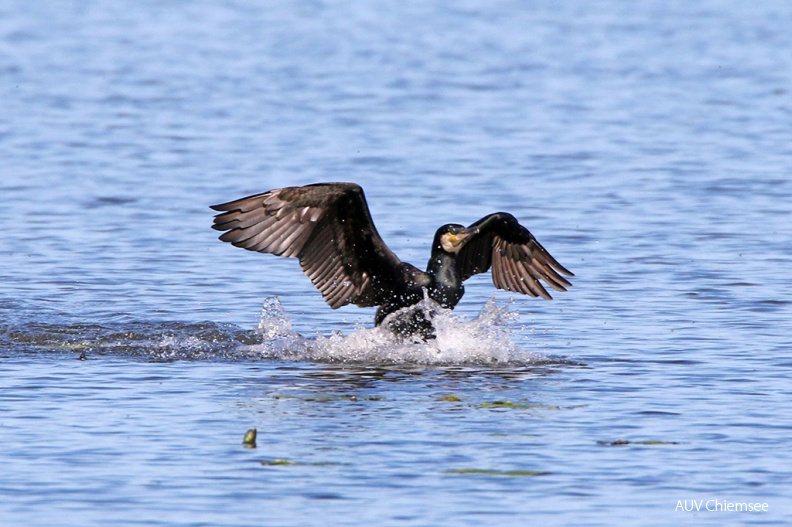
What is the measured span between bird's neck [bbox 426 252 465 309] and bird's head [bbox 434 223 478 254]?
0.26ft

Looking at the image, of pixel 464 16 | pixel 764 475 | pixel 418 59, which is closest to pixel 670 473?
pixel 764 475

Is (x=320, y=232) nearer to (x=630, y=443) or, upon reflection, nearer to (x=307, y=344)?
(x=307, y=344)

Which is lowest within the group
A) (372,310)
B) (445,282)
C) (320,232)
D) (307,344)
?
(372,310)

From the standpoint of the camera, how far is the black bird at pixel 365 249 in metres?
9.30

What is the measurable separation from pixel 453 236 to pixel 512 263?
0.74 metres

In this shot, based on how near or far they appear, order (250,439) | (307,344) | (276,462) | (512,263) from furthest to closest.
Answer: (512,263) < (307,344) < (250,439) < (276,462)

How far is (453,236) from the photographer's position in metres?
9.52

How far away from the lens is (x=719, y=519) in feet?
20.9

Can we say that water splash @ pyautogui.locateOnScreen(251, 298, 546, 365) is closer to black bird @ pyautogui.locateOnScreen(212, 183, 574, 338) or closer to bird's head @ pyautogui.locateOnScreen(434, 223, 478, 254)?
black bird @ pyautogui.locateOnScreen(212, 183, 574, 338)

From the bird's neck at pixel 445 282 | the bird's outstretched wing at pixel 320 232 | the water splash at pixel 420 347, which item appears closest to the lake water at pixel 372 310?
the water splash at pixel 420 347

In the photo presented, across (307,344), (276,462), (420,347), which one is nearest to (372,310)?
(307,344)

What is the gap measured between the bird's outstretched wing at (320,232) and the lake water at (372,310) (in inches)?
16.2

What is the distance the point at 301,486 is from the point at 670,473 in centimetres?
163

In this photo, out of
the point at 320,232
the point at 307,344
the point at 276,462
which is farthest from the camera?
the point at 307,344
